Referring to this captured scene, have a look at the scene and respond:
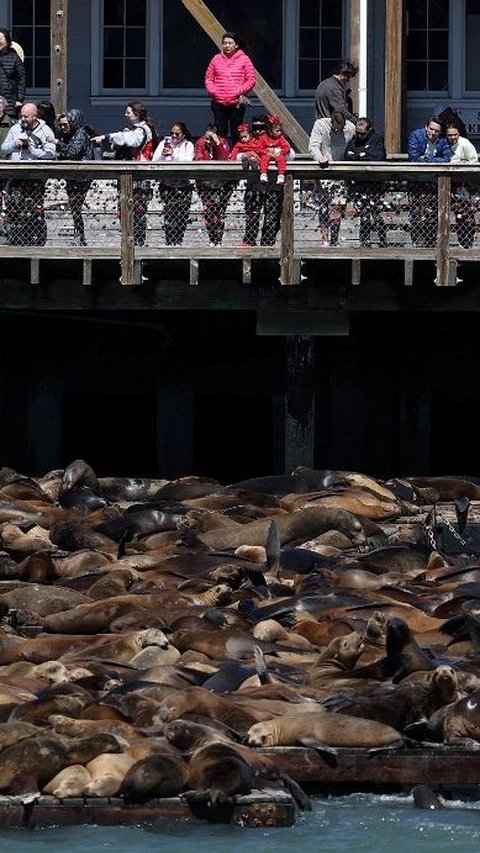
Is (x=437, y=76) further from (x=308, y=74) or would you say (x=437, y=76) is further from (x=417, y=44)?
(x=308, y=74)

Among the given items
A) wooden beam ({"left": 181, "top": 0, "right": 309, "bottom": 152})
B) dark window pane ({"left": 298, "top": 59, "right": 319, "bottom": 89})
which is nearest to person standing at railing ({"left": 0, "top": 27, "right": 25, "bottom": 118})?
wooden beam ({"left": 181, "top": 0, "right": 309, "bottom": 152})

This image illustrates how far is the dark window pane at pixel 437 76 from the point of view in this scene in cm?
2605

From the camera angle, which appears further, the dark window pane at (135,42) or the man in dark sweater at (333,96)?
the dark window pane at (135,42)

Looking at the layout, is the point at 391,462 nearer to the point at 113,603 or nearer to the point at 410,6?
the point at 410,6

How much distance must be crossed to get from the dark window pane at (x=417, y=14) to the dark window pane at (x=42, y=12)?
13.7ft

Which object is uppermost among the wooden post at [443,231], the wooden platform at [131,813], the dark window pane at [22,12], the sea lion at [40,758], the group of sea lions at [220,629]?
the dark window pane at [22,12]

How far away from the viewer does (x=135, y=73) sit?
2614 centimetres

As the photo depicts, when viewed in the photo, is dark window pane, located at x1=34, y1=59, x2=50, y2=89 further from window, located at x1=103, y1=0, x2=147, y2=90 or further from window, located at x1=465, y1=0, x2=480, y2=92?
window, located at x1=465, y1=0, x2=480, y2=92

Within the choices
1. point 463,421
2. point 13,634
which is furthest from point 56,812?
point 463,421

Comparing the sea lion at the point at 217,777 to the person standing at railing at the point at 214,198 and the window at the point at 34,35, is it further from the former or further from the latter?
the window at the point at 34,35

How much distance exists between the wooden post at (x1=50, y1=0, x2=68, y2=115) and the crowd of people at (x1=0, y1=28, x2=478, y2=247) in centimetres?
183

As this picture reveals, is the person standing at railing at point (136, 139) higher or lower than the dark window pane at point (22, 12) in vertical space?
lower

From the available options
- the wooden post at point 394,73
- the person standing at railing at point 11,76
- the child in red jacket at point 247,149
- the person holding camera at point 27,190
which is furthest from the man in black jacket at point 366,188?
the person standing at railing at point 11,76

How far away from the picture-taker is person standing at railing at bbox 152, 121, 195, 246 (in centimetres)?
2089
